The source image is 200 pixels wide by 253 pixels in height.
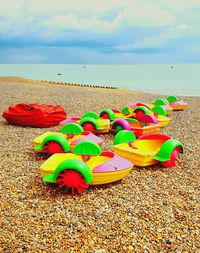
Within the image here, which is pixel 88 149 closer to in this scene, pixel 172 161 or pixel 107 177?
pixel 107 177

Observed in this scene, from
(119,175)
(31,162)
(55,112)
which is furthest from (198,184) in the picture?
(55,112)

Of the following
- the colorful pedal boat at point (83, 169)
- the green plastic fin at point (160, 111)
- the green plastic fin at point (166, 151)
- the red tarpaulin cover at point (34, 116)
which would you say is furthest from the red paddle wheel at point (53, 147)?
the green plastic fin at point (160, 111)

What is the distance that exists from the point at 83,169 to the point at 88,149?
28.8 inches

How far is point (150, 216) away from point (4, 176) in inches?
76.5

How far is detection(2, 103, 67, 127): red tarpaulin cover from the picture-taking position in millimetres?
6730

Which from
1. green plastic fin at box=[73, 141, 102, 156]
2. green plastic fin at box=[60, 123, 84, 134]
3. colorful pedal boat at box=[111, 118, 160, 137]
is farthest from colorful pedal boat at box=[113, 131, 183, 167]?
colorful pedal boat at box=[111, 118, 160, 137]

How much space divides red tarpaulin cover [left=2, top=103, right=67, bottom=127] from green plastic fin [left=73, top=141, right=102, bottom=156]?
282 cm

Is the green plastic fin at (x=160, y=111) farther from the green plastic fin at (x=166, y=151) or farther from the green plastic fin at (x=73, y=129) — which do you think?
the green plastic fin at (x=166, y=151)

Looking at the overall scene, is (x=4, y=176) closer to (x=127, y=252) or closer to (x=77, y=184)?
(x=77, y=184)

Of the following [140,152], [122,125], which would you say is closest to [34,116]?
[122,125]

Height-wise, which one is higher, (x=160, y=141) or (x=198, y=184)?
(x=160, y=141)

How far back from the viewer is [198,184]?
3920mm

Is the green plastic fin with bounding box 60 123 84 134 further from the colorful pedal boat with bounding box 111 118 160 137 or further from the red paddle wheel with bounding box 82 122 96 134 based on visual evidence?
the colorful pedal boat with bounding box 111 118 160 137

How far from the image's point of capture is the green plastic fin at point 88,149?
160 inches
